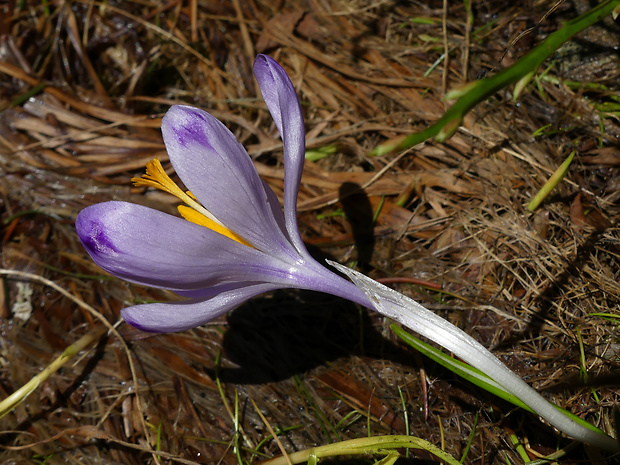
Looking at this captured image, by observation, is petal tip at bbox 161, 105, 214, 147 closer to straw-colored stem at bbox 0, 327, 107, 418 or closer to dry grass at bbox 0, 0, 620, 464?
dry grass at bbox 0, 0, 620, 464

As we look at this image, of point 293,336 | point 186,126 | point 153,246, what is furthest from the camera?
point 293,336

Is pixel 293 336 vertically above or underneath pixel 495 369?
underneath

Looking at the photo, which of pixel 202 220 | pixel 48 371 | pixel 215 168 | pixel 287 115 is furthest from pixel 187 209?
pixel 48 371

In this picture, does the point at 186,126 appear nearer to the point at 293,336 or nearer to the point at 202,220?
the point at 202,220

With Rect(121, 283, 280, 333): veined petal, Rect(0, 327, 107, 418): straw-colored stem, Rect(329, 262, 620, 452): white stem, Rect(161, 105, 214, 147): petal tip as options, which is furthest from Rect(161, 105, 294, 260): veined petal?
Rect(0, 327, 107, 418): straw-colored stem

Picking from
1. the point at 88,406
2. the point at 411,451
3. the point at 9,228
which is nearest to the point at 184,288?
the point at 411,451

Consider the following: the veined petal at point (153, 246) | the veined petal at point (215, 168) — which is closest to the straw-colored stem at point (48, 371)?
the veined petal at point (153, 246)

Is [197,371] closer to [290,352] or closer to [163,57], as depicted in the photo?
[290,352]
